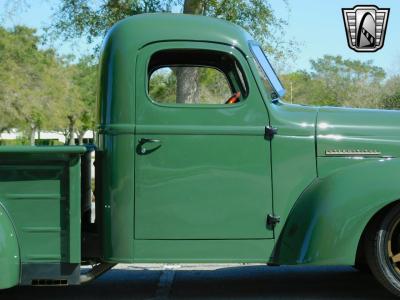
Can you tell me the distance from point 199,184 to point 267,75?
92 cm

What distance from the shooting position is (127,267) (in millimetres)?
6305

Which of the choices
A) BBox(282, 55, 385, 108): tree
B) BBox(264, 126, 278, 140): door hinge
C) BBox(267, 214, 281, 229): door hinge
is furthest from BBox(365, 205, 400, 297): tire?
BBox(282, 55, 385, 108): tree

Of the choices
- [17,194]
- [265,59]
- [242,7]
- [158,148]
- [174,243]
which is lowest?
[174,243]

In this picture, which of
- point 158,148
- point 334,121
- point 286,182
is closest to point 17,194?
point 158,148

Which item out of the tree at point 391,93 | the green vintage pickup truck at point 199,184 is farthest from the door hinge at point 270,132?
the tree at point 391,93

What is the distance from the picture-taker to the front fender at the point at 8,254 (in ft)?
13.6

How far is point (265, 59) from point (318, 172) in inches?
36.3

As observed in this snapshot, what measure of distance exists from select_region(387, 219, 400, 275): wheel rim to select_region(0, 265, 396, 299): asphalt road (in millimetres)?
464

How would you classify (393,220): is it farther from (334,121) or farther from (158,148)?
(158,148)

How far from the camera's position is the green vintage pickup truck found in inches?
165

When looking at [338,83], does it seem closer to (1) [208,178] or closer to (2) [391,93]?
(2) [391,93]

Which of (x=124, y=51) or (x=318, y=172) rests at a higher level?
(x=124, y=51)

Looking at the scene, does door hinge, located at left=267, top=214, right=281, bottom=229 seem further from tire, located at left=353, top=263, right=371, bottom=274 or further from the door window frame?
tire, located at left=353, top=263, right=371, bottom=274

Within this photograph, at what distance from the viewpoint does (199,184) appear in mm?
4273
